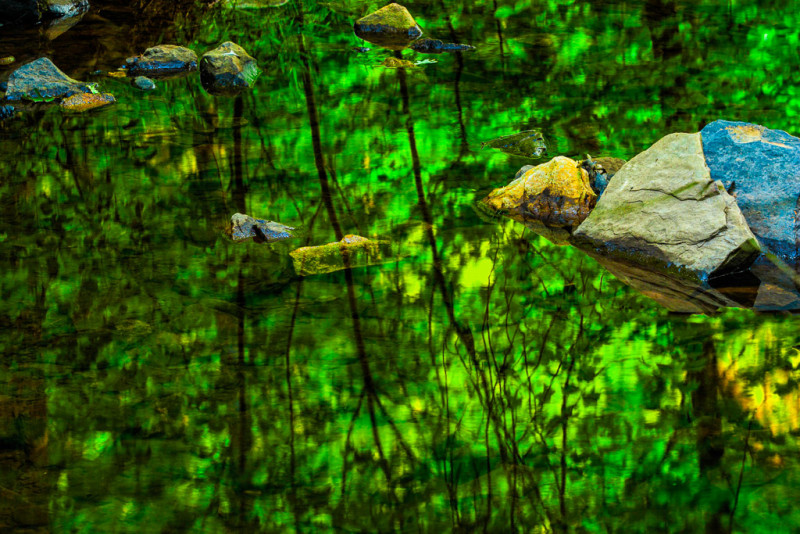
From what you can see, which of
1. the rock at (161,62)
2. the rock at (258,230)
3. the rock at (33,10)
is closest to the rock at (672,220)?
the rock at (258,230)

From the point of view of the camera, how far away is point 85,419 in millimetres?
2760

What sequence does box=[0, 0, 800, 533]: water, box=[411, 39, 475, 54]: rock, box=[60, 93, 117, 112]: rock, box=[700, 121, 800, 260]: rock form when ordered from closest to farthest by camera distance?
box=[0, 0, 800, 533]: water → box=[700, 121, 800, 260]: rock → box=[60, 93, 117, 112]: rock → box=[411, 39, 475, 54]: rock

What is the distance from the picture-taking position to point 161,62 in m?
6.72

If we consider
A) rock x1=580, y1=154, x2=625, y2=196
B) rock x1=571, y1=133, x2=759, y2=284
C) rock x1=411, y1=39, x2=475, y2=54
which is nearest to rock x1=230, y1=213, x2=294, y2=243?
rock x1=571, y1=133, x2=759, y2=284

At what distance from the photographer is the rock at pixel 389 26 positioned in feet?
24.7

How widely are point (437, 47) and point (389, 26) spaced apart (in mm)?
756

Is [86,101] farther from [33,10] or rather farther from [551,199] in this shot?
[551,199]

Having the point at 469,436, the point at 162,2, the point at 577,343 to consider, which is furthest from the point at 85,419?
the point at 162,2

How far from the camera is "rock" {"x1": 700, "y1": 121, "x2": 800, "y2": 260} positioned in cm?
362

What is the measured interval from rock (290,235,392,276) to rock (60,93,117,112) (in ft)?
9.55

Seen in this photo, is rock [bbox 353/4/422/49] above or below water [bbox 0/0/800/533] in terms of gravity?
above

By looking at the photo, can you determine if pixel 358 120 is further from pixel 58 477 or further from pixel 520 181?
pixel 58 477

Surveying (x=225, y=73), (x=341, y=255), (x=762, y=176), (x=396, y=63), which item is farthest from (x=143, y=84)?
(x=762, y=176)

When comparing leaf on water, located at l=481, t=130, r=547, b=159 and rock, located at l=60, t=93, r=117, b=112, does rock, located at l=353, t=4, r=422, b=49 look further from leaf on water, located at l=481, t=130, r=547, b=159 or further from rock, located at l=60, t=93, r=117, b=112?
leaf on water, located at l=481, t=130, r=547, b=159
